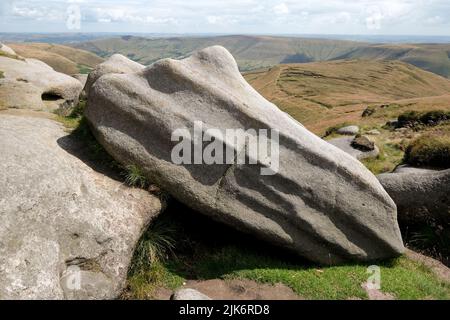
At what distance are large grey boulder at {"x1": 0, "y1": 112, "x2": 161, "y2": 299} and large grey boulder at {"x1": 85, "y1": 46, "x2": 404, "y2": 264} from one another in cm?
154

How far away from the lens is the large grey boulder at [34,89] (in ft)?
77.2

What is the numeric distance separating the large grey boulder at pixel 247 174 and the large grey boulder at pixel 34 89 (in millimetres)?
9682

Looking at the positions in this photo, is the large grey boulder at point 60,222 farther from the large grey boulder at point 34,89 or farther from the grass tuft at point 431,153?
the grass tuft at point 431,153

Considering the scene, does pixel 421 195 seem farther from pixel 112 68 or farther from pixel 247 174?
pixel 112 68

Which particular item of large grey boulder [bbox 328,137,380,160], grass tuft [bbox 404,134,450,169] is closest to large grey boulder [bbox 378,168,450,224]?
grass tuft [bbox 404,134,450,169]

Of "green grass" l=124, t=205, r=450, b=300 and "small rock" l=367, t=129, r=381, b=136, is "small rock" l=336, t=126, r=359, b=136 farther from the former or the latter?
"green grass" l=124, t=205, r=450, b=300

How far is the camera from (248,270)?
14.6m

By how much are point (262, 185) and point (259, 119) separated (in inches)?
A: 99.4

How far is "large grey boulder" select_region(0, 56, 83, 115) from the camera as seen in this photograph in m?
23.5

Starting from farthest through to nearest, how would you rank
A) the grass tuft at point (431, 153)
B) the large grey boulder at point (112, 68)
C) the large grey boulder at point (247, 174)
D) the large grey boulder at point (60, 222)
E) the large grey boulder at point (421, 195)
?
the grass tuft at point (431, 153) → the large grey boulder at point (112, 68) → the large grey boulder at point (421, 195) → the large grey boulder at point (247, 174) → the large grey boulder at point (60, 222)

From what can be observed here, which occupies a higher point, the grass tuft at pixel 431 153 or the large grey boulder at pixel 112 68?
the large grey boulder at pixel 112 68

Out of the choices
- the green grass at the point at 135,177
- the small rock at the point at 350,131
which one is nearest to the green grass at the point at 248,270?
the green grass at the point at 135,177
